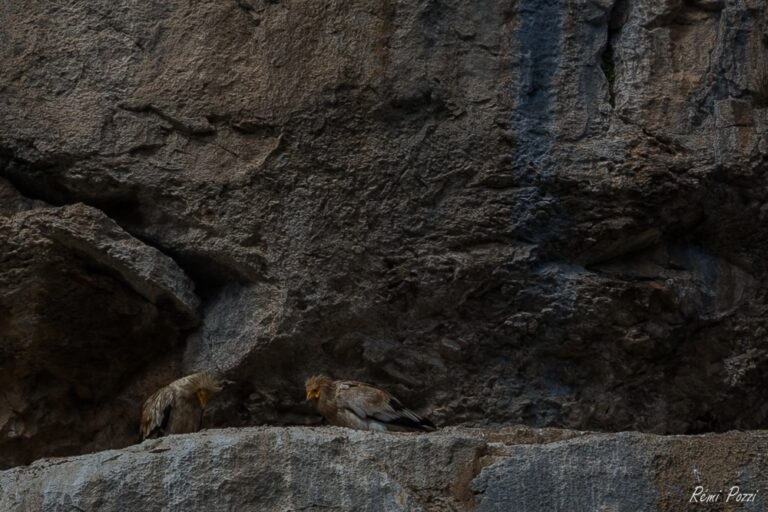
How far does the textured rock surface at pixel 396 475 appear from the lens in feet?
20.8

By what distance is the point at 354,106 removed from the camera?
25.6 ft

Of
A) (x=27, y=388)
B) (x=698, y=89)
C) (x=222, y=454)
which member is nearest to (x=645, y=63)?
(x=698, y=89)

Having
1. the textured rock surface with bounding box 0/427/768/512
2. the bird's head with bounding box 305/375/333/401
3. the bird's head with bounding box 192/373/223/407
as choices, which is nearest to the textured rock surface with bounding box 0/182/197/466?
the bird's head with bounding box 192/373/223/407

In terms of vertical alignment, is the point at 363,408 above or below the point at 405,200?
below

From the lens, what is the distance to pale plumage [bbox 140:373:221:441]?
758 cm

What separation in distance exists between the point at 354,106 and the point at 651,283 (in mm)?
1724

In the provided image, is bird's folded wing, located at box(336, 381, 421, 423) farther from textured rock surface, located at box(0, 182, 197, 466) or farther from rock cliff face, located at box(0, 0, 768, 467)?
textured rock surface, located at box(0, 182, 197, 466)

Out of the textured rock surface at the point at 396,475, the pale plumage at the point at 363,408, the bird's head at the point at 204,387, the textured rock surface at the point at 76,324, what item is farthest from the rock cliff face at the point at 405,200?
the textured rock surface at the point at 396,475

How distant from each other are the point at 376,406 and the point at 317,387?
0.35 metres


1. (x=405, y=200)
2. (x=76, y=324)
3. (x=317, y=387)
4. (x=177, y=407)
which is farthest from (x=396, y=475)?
(x=76, y=324)

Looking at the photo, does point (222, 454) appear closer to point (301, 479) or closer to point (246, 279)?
point (301, 479)

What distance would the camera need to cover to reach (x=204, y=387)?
25.6ft

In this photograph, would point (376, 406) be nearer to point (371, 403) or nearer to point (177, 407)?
point (371, 403)

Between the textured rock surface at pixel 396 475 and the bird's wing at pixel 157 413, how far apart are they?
40.9 inches
